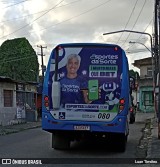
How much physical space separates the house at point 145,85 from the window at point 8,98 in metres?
31.3

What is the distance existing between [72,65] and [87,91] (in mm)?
895

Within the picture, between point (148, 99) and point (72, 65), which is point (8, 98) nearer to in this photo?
point (72, 65)

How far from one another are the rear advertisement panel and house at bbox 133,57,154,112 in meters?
46.7

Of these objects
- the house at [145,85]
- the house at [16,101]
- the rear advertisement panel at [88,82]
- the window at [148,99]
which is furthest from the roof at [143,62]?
the rear advertisement panel at [88,82]

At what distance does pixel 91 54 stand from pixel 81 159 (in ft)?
10.0

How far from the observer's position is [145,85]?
57.9 metres

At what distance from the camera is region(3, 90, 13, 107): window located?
2878 cm

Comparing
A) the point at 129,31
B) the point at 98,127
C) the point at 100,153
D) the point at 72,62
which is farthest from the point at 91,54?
the point at 129,31

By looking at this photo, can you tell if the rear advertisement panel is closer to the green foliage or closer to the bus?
the bus

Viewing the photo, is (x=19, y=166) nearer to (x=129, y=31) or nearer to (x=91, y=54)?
(x=91, y=54)

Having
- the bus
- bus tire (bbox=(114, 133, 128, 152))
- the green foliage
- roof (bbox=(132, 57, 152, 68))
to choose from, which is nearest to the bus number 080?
the bus

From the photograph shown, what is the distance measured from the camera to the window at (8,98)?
28777 mm

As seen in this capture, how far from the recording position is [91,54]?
11523mm

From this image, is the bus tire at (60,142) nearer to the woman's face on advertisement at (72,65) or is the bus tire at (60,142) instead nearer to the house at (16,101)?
the woman's face on advertisement at (72,65)
